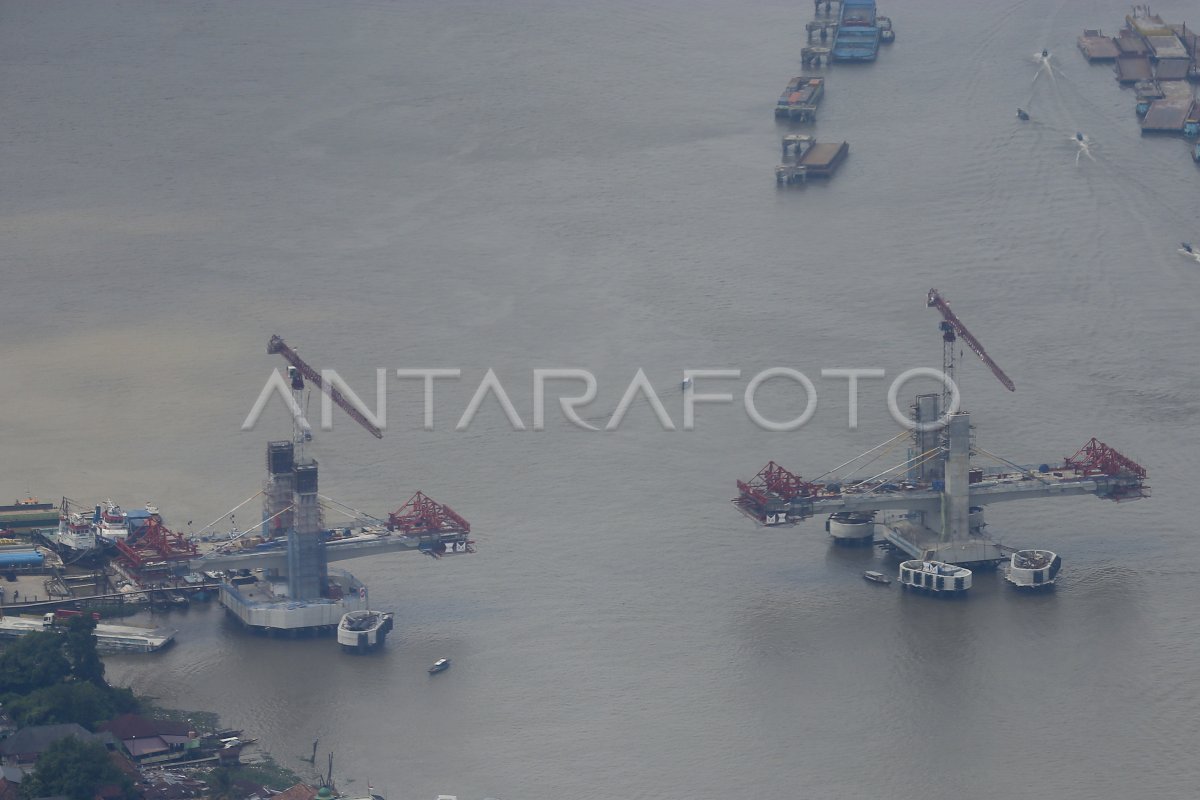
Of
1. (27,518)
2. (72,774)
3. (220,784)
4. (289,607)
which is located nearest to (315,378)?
(289,607)

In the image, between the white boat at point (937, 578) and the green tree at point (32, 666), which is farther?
the white boat at point (937, 578)

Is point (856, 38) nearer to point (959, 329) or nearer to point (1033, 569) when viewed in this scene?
point (959, 329)

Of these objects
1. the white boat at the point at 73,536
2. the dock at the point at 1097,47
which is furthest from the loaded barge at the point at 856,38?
the white boat at the point at 73,536

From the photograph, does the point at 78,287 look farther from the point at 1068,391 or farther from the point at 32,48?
the point at 1068,391

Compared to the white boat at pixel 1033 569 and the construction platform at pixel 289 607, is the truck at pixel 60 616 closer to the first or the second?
the construction platform at pixel 289 607

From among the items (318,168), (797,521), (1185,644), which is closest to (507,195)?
(318,168)

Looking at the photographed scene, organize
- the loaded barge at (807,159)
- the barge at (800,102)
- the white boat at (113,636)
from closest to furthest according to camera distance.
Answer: the white boat at (113,636), the loaded barge at (807,159), the barge at (800,102)
